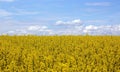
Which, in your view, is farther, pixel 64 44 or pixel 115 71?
pixel 64 44

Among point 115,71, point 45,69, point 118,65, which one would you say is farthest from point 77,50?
point 45,69

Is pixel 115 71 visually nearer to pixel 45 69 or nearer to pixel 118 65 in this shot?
pixel 118 65

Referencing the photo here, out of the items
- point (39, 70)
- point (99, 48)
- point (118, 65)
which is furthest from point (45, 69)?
point (99, 48)

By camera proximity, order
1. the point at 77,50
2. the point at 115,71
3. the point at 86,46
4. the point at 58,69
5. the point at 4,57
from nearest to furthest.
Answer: the point at 58,69, the point at 115,71, the point at 4,57, the point at 77,50, the point at 86,46

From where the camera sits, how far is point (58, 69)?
9.19 metres

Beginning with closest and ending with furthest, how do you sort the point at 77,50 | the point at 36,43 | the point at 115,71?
the point at 115,71, the point at 77,50, the point at 36,43

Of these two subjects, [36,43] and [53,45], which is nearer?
[53,45]

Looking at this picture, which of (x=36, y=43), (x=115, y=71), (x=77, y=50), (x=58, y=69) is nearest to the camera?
→ (x=58, y=69)

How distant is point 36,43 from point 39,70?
6.33 m

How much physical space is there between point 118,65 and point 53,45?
394cm

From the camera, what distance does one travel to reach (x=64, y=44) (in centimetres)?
1537

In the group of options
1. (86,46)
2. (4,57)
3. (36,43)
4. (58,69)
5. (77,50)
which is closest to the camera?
(58,69)

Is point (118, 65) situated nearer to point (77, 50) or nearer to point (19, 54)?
point (77, 50)

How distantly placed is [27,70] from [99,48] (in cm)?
512
